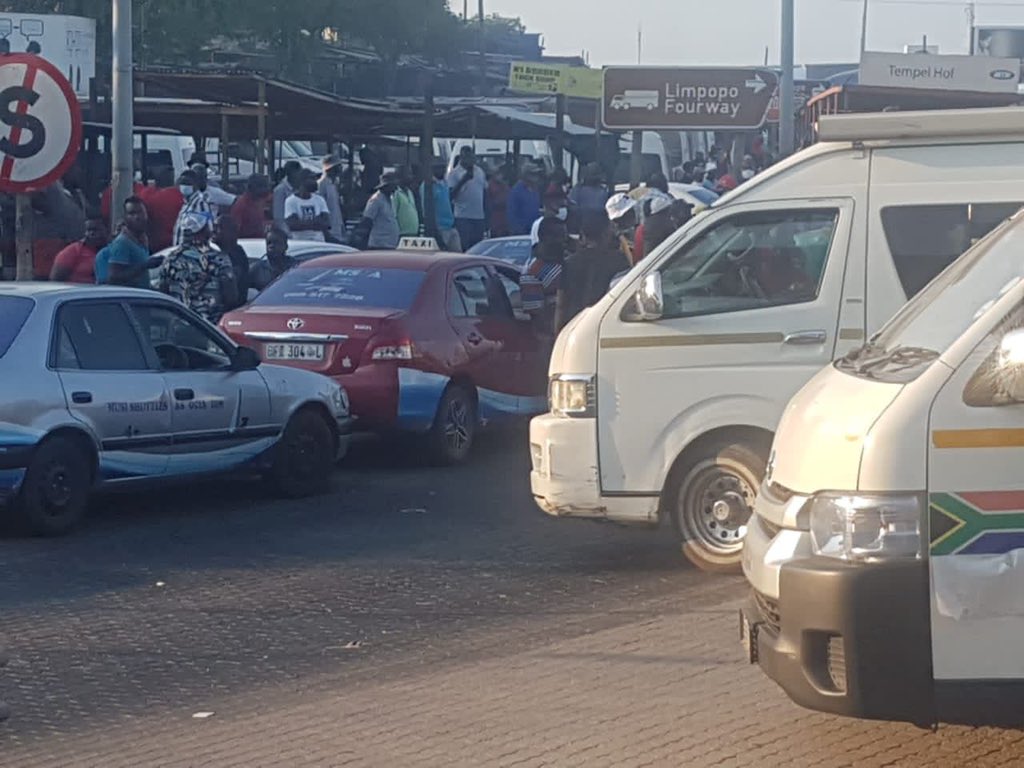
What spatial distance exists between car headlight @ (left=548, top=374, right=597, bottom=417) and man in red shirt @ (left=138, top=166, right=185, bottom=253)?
9.95 meters

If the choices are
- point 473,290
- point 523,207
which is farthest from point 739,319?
point 523,207

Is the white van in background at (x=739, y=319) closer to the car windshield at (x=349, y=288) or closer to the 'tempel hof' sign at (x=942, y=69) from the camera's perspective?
the car windshield at (x=349, y=288)

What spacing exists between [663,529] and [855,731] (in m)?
4.23

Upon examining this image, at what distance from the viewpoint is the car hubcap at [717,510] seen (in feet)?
30.8

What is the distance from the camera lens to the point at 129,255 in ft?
47.1

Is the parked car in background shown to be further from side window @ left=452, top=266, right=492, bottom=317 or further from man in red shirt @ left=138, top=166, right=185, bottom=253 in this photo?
side window @ left=452, top=266, right=492, bottom=317

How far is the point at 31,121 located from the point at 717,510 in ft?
17.4

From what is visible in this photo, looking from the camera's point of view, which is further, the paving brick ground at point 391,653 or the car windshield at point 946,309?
the paving brick ground at point 391,653

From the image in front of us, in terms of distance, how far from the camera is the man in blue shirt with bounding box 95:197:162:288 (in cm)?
1421

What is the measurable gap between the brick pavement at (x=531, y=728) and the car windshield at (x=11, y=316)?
3958 millimetres

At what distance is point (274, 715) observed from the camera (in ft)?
22.6

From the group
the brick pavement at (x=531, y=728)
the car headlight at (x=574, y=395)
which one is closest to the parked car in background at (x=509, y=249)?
the car headlight at (x=574, y=395)

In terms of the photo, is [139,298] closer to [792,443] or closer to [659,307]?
[659,307]

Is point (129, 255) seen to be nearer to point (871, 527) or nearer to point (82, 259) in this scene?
point (82, 259)
